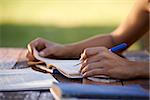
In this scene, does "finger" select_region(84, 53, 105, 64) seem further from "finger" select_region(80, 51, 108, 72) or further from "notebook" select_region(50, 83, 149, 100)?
"notebook" select_region(50, 83, 149, 100)

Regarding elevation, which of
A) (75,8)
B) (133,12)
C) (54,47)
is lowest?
(54,47)

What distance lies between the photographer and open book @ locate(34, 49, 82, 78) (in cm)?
158

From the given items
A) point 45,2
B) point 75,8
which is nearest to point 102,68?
point 75,8

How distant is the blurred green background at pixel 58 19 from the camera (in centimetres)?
669

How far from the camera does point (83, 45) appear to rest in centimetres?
205

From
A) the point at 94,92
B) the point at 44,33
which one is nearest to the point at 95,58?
the point at 94,92

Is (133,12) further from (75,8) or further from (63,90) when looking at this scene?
(75,8)

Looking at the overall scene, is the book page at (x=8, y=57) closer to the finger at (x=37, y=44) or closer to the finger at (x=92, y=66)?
the finger at (x=37, y=44)

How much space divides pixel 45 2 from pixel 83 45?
724 centimetres

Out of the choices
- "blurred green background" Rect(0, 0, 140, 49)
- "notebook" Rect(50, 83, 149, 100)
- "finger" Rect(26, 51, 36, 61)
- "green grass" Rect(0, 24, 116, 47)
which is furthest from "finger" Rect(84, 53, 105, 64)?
"green grass" Rect(0, 24, 116, 47)

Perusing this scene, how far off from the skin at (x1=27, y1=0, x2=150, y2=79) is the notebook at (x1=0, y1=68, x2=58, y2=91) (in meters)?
0.13

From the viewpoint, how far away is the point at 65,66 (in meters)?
1.68

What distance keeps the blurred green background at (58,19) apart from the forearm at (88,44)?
3.74 m

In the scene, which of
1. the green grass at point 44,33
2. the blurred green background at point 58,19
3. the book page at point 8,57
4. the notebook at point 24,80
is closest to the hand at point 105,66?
the notebook at point 24,80
